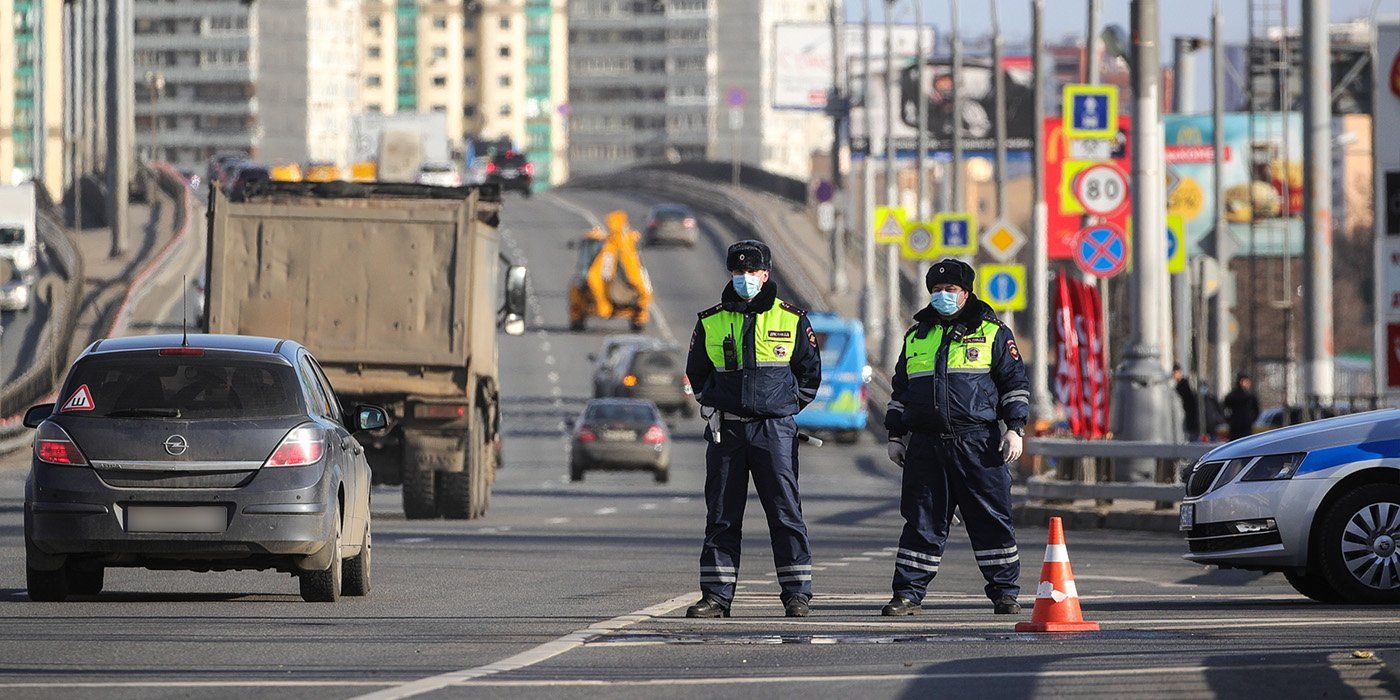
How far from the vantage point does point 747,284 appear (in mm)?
→ 12711

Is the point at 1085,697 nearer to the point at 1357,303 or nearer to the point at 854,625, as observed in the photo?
the point at 854,625

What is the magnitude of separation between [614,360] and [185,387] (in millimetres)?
43281

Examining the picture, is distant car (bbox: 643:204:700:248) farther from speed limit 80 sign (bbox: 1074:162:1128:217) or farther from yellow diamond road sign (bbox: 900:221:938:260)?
speed limit 80 sign (bbox: 1074:162:1128:217)

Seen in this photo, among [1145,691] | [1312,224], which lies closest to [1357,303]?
[1312,224]

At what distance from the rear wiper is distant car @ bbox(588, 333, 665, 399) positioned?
40628mm

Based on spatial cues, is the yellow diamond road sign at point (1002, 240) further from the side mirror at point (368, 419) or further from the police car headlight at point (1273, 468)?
the side mirror at point (368, 419)

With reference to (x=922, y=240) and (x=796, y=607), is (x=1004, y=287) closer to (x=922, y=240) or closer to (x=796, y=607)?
(x=922, y=240)

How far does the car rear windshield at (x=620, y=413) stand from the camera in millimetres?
41531

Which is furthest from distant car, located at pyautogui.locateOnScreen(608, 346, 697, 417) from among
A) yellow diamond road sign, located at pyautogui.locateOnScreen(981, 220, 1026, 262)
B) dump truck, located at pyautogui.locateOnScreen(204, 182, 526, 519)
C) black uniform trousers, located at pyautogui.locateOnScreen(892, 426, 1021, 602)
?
black uniform trousers, located at pyautogui.locateOnScreen(892, 426, 1021, 602)

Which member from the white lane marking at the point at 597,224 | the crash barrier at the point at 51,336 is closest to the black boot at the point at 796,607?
the crash barrier at the point at 51,336

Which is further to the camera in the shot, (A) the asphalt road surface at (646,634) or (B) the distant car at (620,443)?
(B) the distant car at (620,443)

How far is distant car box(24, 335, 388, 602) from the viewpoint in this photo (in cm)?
1302

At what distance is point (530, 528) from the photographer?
2402cm

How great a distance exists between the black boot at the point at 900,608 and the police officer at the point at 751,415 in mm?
426
